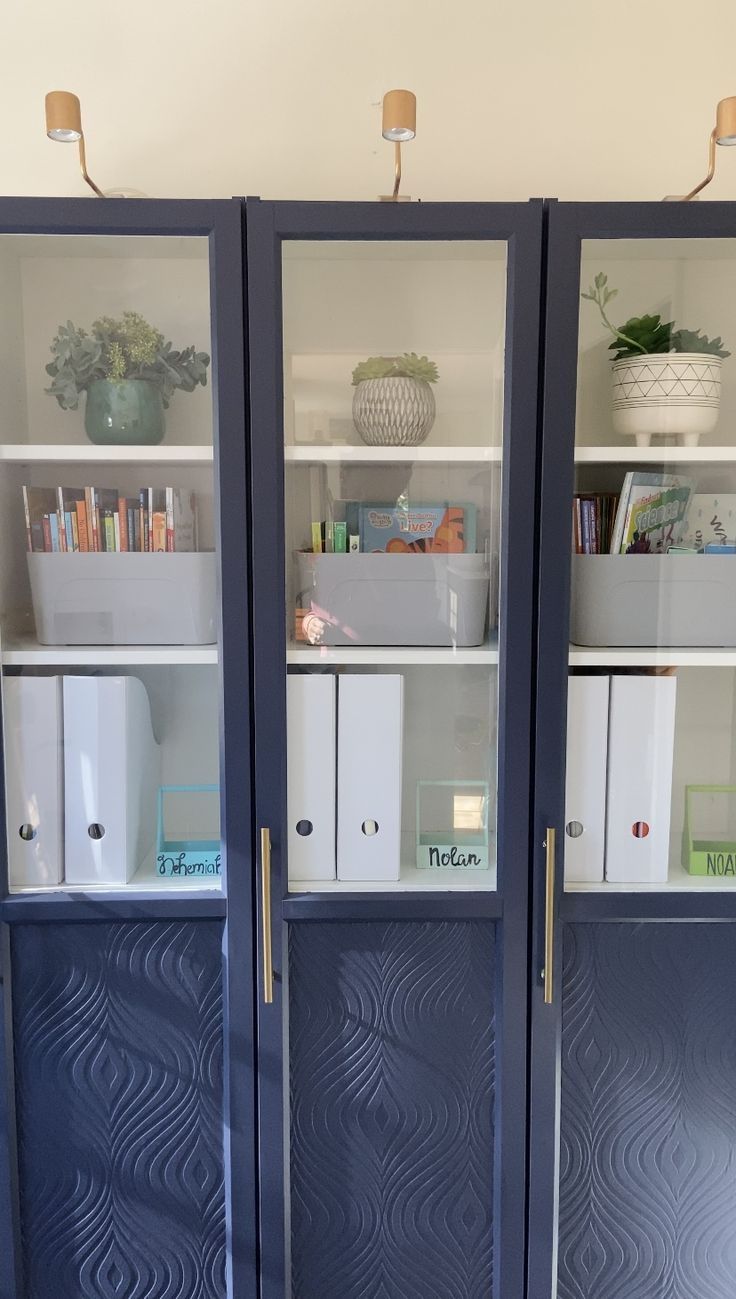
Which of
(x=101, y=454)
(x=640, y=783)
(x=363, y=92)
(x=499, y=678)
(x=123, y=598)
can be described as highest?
(x=363, y=92)

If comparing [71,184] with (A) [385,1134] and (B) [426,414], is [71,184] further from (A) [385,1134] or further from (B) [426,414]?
(A) [385,1134]

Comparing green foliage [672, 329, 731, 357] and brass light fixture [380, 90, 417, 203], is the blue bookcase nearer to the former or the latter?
green foliage [672, 329, 731, 357]

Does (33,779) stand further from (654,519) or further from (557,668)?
(654,519)

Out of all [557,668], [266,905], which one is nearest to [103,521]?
[266,905]

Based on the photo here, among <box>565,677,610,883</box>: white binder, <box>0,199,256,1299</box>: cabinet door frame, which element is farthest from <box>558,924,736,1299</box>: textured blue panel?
<box>0,199,256,1299</box>: cabinet door frame

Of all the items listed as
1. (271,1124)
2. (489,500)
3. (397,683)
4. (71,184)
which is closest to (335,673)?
(397,683)

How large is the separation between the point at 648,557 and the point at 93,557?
0.94m

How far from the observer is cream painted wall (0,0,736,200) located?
1.66 metres

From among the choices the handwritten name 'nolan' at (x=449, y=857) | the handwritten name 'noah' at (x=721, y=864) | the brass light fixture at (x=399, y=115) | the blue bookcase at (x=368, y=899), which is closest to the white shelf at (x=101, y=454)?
the blue bookcase at (x=368, y=899)

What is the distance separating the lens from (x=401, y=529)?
4.84ft

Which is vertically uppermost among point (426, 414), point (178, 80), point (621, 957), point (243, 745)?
point (178, 80)

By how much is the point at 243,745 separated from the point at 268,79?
130 cm

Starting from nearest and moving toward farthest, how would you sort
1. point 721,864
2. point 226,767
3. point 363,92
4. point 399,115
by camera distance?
point 399,115, point 226,767, point 721,864, point 363,92

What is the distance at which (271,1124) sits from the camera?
144 centimetres
